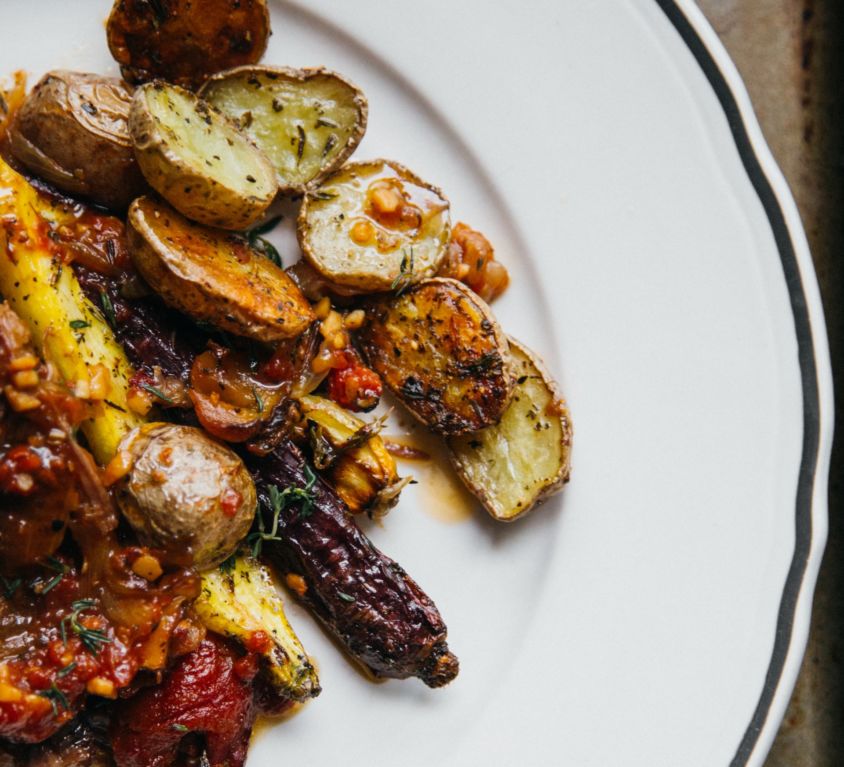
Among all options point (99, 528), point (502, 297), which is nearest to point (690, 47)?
point (502, 297)

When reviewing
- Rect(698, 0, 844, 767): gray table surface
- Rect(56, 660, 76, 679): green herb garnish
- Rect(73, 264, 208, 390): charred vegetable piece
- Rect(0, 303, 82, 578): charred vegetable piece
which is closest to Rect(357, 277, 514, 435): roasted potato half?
Rect(73, 264, 208, 390): charred vegetable piece

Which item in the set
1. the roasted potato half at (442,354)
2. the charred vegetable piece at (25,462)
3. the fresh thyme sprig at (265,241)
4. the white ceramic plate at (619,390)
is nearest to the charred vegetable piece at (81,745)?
the charred vegetable piece at (25,462)

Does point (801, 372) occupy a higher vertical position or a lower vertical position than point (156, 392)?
higher

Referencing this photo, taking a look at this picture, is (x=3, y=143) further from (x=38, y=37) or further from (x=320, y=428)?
(x=320, y=428)

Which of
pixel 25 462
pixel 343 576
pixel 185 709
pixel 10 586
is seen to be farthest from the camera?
pixel 343 576

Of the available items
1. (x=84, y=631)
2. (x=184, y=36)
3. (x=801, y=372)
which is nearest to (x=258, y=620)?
(x=84, y=631)

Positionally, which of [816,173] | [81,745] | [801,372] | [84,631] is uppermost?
[816,173]

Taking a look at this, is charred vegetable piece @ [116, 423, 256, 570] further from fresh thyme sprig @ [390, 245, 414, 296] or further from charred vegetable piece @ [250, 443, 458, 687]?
fresh thyme sprig @ [390, 245, 414, 296]

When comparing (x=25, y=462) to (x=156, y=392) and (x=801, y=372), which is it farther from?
(x=801, y=372)

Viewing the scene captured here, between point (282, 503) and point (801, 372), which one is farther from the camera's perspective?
point (801, 372)
